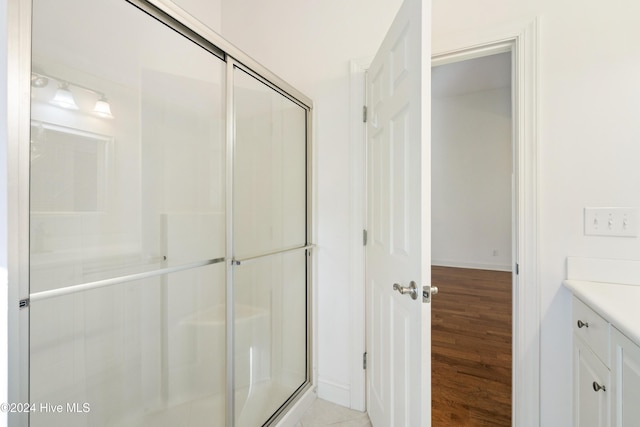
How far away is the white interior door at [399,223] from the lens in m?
1.03

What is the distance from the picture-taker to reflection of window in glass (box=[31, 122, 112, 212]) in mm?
730

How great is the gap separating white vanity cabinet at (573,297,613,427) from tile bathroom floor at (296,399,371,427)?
1022mm

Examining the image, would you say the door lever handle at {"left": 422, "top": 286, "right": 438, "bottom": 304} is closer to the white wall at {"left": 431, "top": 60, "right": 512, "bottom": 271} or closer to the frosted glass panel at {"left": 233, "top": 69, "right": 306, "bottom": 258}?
the frosted glass panel at {"left": 233, "top": 69, "right": 306, "bottom": 258}

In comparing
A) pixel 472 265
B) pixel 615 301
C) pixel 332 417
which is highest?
pixel 615 301

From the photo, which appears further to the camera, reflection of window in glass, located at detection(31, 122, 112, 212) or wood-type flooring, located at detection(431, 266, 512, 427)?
wood-type flooring, located at detection(431, 266, 512, 427)

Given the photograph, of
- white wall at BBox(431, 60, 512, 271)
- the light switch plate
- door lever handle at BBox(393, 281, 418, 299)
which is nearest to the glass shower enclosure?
door lever handle at BBox(393, 281, 418, 299)

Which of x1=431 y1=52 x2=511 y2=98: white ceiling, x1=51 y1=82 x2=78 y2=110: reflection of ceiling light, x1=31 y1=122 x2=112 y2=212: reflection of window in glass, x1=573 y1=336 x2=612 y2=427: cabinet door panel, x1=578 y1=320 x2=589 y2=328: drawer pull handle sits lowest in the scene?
x1=573 y1=336 x2=612 y2=427: cabinet door panel

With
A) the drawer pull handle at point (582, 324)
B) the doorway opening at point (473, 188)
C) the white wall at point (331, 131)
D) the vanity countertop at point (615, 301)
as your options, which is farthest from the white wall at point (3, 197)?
the doorway opening at point (473, 188)

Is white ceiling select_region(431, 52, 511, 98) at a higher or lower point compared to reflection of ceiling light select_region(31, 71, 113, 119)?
higher

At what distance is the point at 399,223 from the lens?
1255mm

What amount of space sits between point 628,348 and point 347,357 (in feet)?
4.30

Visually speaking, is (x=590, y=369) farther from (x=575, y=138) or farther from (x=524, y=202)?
(x=575, y=138)

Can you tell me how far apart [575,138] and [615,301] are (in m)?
0.71

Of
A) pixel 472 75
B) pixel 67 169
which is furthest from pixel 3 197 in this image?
pixel 472 75
